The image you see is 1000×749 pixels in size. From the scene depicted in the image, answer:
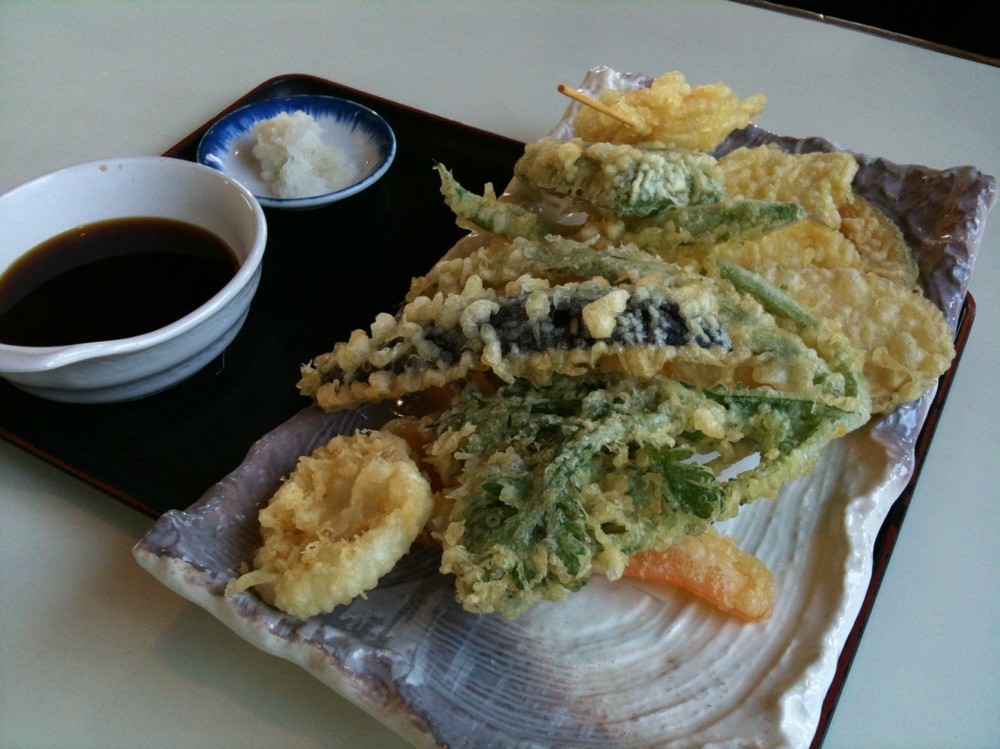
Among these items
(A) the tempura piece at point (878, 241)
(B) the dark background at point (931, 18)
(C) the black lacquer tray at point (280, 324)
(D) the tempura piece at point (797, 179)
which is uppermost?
(B) the dark background at point (931, 18)

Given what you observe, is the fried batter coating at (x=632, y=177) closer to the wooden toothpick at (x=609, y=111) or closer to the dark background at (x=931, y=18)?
the wooden toothpick at (x=609, y=111)

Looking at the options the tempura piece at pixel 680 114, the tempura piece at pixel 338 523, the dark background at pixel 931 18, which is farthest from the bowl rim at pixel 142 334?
the dark background at pixel 931 18

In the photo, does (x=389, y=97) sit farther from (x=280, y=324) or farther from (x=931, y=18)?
(x=931, y=18)

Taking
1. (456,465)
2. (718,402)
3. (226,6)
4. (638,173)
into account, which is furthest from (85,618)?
(226,6)

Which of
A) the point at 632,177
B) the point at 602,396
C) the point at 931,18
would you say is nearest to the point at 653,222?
the point at 632,177

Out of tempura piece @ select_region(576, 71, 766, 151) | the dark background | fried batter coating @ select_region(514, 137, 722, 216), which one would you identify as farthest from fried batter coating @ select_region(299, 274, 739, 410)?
the dark background

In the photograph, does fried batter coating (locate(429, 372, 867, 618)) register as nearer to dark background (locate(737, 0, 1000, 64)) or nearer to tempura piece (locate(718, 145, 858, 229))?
tempura piece (locate(718, 145, 858, 229))
